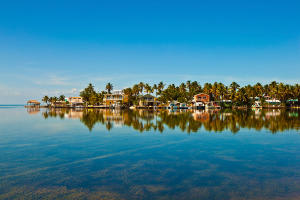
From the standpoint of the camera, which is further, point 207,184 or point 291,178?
point 291,178

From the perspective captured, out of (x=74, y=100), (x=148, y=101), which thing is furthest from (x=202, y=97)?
(x=74, y=100)

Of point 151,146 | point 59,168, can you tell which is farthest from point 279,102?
point 59,168

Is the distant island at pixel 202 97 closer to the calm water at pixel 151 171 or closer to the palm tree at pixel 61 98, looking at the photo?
the palm tree at pixel 61 98

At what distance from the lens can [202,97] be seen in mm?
116688

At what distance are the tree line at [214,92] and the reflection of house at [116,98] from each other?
255 cm

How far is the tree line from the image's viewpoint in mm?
111938

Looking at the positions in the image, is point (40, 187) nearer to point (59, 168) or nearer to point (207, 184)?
point (59, 168)

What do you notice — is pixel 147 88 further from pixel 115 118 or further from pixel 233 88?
pixel 115 118

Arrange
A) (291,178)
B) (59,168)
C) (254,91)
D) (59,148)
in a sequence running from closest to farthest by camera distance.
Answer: (291,178) → (59,168) → (59,148) → (254,91)

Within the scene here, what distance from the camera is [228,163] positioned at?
12195 mm

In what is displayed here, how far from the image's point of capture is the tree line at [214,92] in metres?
112

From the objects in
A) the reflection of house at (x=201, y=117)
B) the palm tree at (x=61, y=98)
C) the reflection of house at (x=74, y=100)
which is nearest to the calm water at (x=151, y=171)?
the reflection of house at (x=201, y=117)

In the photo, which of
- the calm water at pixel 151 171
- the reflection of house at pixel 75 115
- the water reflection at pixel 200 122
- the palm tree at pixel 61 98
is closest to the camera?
the calm water at pixel 151 171

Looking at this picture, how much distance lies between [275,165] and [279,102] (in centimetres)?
12928
